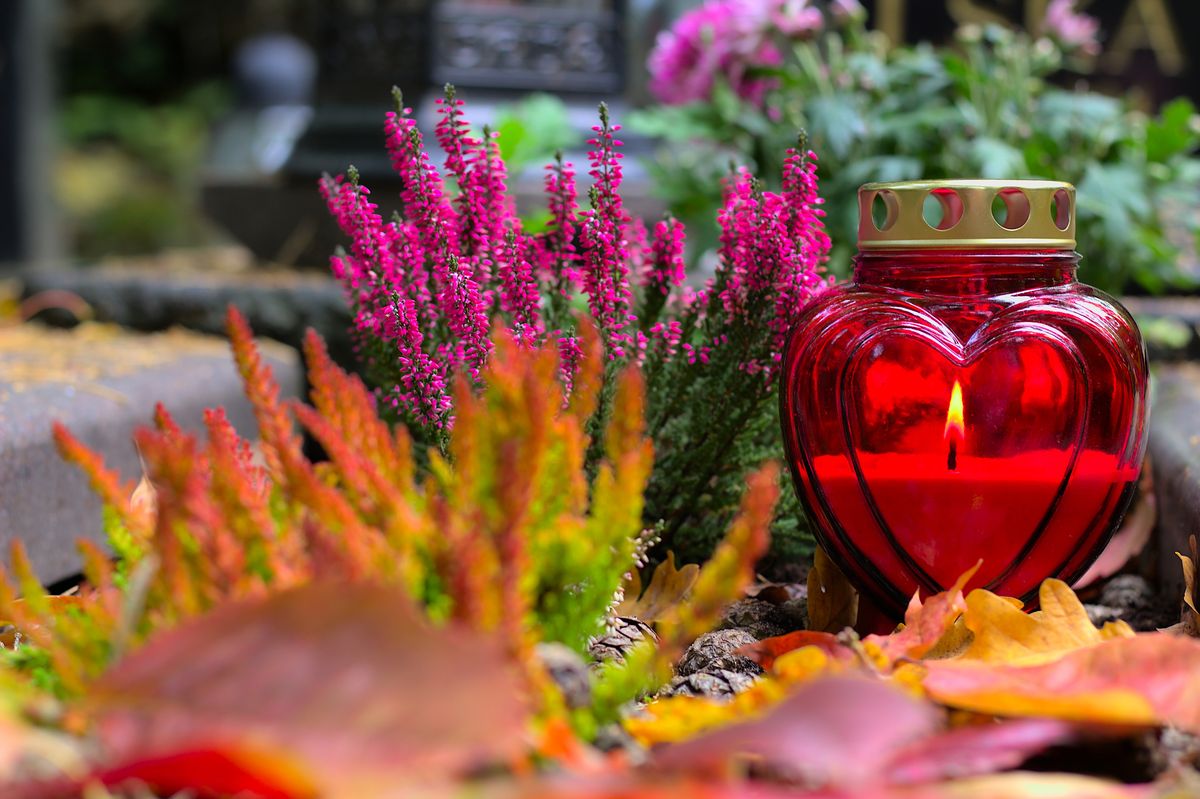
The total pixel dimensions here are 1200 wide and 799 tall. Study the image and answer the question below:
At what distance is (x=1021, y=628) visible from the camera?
43.1 inches

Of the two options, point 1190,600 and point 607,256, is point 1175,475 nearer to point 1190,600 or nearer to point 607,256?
point 1190,600

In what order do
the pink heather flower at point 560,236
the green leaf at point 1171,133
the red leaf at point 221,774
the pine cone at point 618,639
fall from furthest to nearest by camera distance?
1. the green leaf at point 1171,133
2. the pink heather flower at point 560,236
3. the pine cone at point 618,639
4. the red leaf at point 221,774

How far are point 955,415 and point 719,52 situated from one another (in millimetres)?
1892

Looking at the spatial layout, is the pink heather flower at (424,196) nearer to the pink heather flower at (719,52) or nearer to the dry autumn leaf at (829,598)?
the dry autumn leaf at (829,598)

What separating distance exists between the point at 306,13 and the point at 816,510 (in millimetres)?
14180

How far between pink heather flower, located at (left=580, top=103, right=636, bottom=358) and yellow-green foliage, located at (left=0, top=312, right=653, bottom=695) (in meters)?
0.38

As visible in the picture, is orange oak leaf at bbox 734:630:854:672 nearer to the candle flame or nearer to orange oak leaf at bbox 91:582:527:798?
the candle flame

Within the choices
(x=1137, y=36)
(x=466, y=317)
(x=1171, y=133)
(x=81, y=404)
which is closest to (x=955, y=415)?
(x=466, y=317)

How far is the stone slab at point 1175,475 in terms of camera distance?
151 cm

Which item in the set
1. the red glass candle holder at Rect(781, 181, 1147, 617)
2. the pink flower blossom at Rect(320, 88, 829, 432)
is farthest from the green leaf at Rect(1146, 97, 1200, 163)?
the red glass candle holder at Rect(781, 181, 1147, 617)

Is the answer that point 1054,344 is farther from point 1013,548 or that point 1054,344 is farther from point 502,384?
point 502,384

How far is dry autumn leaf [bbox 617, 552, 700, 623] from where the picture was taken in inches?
53.6

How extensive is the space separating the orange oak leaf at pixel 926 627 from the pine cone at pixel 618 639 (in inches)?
8.5

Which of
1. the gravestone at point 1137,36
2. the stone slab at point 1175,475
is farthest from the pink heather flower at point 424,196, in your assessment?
the gravestone at point 1137,36
